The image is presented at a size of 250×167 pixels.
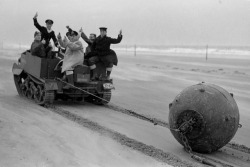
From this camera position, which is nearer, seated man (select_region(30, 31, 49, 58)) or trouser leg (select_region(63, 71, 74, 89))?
trouser leg (select_region(63, 71, 74, 89))

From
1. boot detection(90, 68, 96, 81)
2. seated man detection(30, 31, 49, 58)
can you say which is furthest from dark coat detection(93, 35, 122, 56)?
seated man detection(30, 31, 49, 58)

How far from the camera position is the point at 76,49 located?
10.6 m

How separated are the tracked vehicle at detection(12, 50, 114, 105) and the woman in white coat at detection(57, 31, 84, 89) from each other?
0.14 metres

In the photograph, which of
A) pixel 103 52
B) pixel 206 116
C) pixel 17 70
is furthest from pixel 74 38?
pixel 206 116

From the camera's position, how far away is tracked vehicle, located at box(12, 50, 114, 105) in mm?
10609

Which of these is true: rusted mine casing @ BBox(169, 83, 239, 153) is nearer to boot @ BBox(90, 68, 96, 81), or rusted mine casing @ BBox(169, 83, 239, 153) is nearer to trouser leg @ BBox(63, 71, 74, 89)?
trouser leg @ BBox(63, 71, 74, 89)

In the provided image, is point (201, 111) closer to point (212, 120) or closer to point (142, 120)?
point (212, 120)

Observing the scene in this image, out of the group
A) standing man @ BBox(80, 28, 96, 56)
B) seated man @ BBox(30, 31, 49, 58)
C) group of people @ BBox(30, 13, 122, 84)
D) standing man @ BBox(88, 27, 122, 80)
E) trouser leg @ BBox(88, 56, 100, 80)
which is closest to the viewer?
group of people @ BBox(30, 13, 122, 84)

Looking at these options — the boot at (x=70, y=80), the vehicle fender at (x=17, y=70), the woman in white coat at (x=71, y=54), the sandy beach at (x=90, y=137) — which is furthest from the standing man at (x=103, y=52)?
the vehicle fender at (x=17, y=70)

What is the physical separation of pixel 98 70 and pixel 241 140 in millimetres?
4591

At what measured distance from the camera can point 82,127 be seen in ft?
27.1

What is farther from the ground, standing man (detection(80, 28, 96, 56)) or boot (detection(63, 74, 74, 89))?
standing man (detection(80, 28, 96, 56))

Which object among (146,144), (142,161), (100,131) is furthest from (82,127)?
(142,161)

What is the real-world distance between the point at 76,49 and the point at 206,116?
16.8 feet
